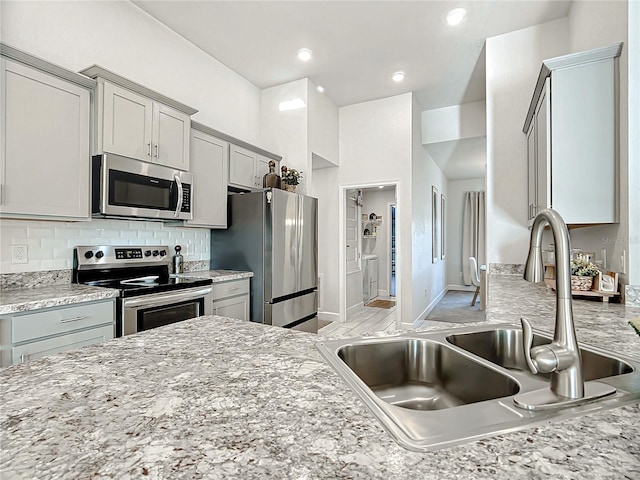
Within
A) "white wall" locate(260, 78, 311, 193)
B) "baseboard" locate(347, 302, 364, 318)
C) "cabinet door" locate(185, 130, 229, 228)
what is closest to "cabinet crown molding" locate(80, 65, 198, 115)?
"cabinet door" locate(185, 130, 229, 228)

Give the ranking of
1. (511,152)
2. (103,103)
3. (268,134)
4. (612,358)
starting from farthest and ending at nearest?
(268,134)
(511,152)
(103,103)
(612,358)

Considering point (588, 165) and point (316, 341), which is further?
Answer: point (588, 165)

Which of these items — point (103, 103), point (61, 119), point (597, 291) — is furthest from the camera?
point (103, 103)

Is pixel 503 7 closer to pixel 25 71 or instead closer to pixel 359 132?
pixel 359 132

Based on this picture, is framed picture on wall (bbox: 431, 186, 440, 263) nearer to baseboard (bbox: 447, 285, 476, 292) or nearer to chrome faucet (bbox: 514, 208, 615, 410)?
baseboard (bbox: 447, 285, 476, 292)

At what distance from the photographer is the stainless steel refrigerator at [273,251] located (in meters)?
3.16

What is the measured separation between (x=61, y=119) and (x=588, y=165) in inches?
122

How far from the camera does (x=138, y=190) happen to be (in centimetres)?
247

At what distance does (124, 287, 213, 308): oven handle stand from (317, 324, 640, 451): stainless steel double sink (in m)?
1.60

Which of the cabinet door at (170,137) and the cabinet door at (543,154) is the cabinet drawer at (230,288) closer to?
the cabinet door at (170,137)

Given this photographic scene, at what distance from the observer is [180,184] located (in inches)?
109

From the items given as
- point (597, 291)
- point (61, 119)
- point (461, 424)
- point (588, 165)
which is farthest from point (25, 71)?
point (597, 291)

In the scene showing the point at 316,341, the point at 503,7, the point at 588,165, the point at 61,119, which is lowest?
the point at 316,341

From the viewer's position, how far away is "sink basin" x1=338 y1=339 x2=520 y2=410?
1.02m
